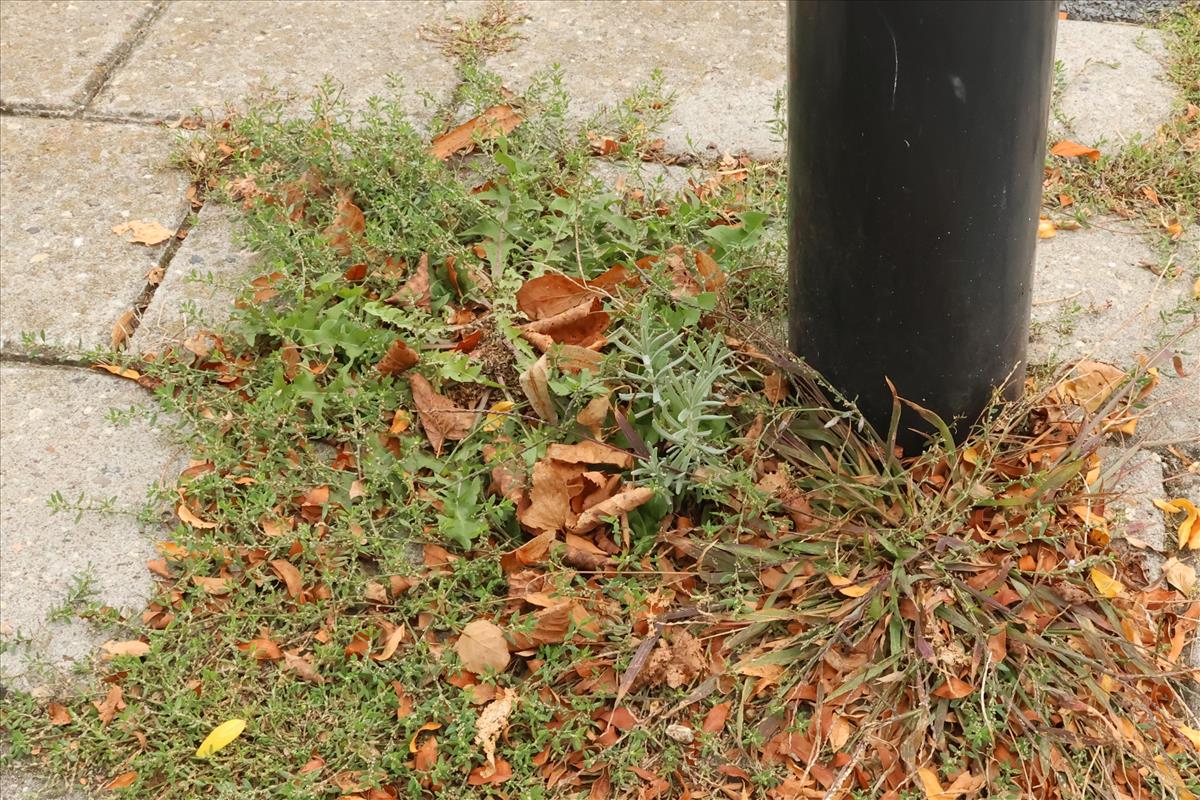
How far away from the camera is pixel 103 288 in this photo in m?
3.00

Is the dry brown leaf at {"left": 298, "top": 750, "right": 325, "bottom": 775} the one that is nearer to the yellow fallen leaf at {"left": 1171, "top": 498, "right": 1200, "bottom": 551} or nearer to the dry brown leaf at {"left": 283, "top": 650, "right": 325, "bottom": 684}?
the dry brown leaf at {"left": 283, "top": 650, "right": 325, "bottom": 684}

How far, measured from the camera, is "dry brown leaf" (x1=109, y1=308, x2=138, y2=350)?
2.86 m

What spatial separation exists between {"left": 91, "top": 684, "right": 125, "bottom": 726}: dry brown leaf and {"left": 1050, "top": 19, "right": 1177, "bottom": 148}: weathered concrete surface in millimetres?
2691

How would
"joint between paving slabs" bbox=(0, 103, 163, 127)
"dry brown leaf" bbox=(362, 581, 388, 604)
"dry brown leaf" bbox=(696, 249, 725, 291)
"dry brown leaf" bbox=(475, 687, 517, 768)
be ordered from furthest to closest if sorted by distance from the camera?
"joint between paving slabs" bbox=(0, 103, 163, 127) → "dry brown leaf" bbox=(696, 249, 725, 291) → "dry brown leaf" bbox=(362, 581, 388, 604) → "dry brown leaf" bbox=(475, 687, 517, 768)

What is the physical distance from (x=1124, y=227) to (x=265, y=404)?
214cm

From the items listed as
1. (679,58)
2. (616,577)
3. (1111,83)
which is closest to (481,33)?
(679,58)

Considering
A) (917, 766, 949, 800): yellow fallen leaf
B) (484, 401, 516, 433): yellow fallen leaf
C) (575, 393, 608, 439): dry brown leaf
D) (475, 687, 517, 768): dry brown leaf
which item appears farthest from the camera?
(484, 401, 516, 433): yellow fallen leaf

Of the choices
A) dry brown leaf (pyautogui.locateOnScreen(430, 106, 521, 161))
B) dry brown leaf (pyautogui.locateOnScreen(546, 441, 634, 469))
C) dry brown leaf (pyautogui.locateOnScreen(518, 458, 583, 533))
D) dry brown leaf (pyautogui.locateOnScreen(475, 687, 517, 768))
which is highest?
dry brown leaf (pyautogui.locateOnScreen(430, 106, 521, 161))

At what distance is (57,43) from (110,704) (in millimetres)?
2446

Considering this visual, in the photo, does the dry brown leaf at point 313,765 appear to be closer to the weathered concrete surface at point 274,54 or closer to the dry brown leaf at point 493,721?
the dry brown leaf at point 493,721

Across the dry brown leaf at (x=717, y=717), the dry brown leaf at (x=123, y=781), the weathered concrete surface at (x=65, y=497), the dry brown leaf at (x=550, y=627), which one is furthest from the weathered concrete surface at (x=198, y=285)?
the dry brown leaf at (x=717, y=717)

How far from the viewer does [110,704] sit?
2.22 metres

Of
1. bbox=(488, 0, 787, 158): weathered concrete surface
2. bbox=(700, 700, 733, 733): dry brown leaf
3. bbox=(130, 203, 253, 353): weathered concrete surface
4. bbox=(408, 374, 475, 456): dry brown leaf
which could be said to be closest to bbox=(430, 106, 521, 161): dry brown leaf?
bbox=(488, 0, 787, 158): weathered concrete surface

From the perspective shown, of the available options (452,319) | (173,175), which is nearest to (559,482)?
(452,319)
